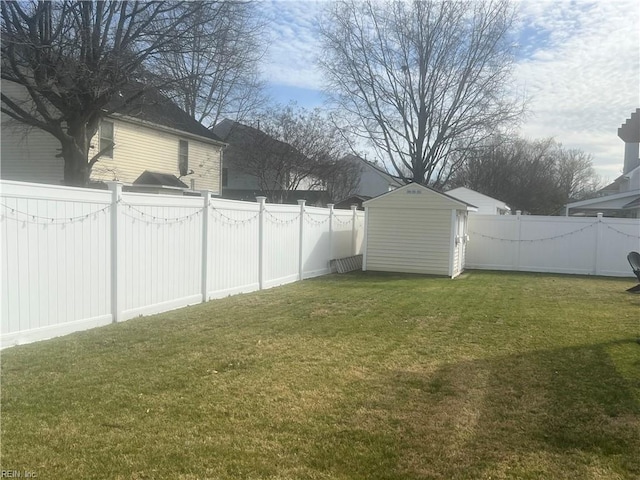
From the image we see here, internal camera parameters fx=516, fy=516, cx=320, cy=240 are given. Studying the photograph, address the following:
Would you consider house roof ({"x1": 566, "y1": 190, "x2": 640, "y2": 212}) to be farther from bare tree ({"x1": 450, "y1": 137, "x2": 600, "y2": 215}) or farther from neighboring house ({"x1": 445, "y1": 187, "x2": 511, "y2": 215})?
bare tree ({"x1": 450, "y1": 137, "x2": 600, "y2": 215})

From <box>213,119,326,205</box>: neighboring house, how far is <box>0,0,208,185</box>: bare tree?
58.8 feet

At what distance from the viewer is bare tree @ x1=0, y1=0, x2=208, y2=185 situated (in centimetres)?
1288

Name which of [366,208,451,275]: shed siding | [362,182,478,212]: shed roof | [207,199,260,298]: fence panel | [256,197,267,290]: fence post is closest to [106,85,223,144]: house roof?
[256,197,267,290]: fence post

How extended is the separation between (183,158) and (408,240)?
1151cm

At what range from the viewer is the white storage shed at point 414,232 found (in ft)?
50.8

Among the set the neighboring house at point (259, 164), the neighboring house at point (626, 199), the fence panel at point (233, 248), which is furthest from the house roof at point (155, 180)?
the neighboring house at point (626, 199)

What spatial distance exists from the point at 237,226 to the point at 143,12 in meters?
8.11

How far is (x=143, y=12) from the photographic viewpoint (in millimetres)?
14469

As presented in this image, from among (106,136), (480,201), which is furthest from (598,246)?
(106,136)

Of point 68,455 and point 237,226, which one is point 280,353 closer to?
point 68,455

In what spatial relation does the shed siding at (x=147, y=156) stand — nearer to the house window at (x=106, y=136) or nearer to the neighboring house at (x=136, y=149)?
the neighboring house at (x=136, y=149)

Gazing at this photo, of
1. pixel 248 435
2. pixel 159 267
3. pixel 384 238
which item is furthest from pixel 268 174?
pixel 248 435

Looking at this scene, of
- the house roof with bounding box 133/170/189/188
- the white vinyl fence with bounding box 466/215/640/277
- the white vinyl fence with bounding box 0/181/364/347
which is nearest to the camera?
the white vinyl fence with bounding box 0/181/364/347

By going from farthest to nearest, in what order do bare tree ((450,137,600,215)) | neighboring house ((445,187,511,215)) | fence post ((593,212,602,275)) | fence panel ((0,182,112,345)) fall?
bare tree ((450,137,600,215)) → neighboring house ((445,187,511,215)) → fence post ((593,212,602,275)) → fence panel ((0,182,112,345))
